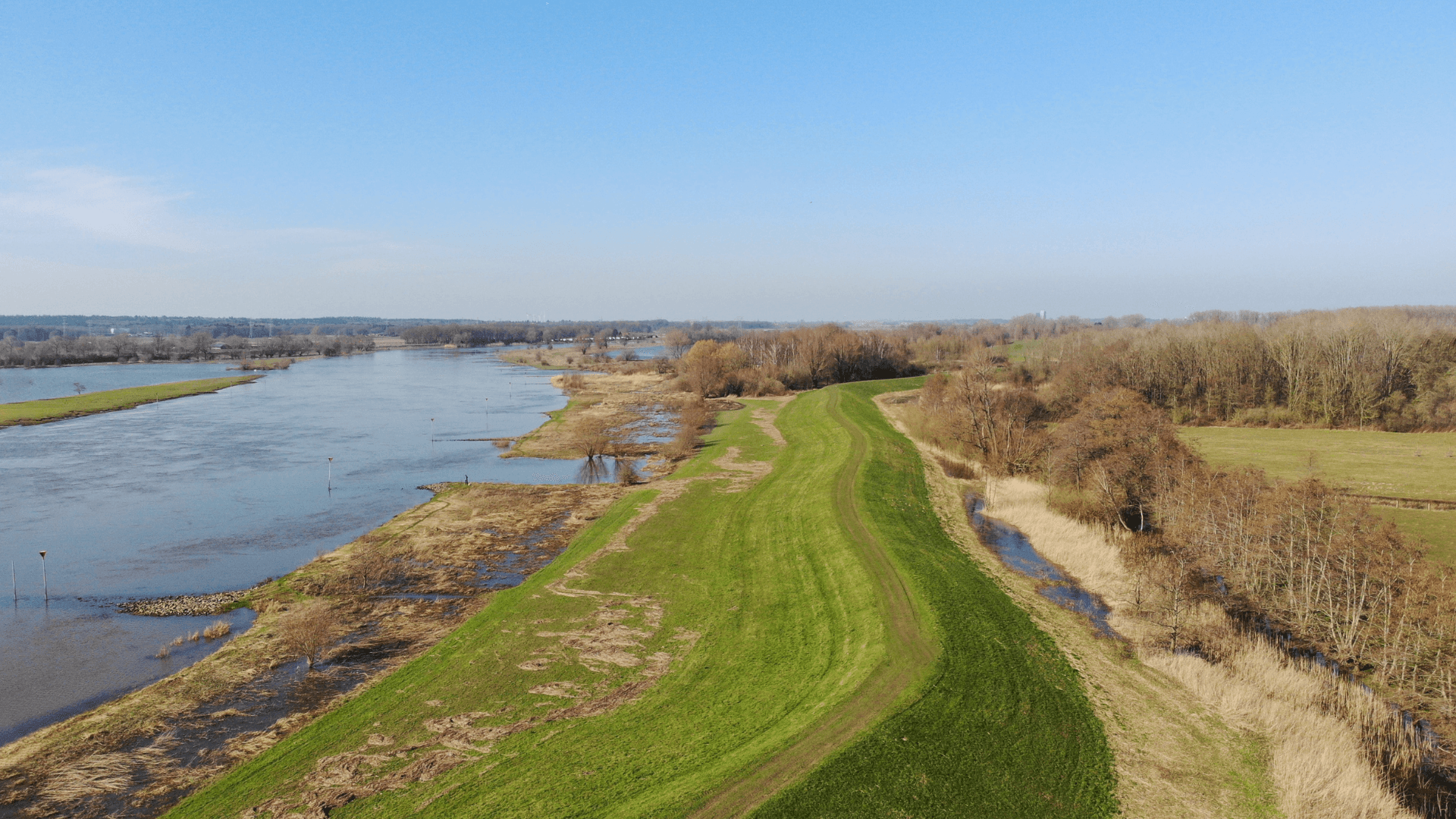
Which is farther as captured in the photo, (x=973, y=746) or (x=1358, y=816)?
(x=973, y=746)

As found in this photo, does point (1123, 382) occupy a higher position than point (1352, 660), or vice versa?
point (1123, 382)

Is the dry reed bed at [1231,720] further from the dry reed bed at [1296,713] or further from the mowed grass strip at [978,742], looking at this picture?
the mowed grass strip at [978,742]

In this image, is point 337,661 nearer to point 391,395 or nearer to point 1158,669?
point 1158,669

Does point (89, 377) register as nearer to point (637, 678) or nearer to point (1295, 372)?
point (637, 678)

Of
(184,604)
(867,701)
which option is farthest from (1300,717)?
(184,604)

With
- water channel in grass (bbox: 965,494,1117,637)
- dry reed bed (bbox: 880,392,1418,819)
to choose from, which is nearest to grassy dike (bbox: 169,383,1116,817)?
dry reed bed (bbox: 880,392,1418,819)

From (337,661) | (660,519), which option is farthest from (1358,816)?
(660,519)

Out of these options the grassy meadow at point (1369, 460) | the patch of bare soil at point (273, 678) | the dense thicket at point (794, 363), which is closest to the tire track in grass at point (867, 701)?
the patch of bare soil at point (273, 678)

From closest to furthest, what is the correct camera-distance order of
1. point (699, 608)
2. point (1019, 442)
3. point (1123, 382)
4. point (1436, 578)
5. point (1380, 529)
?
point (1436, 578)
point (1380, 529)
point (699, 608)
point (1019, 442)
point (1123, 382)
